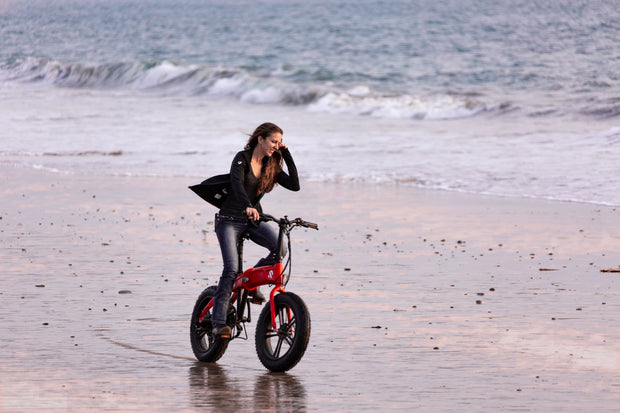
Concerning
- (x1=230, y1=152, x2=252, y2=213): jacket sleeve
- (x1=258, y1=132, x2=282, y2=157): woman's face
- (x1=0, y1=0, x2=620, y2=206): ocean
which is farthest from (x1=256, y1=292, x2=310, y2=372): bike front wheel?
(x1=0, y1=0, x2=620, y2=206): ocean

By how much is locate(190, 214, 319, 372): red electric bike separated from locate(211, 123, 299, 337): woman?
0.28ft

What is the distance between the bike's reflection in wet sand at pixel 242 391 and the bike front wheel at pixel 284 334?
0.33ft

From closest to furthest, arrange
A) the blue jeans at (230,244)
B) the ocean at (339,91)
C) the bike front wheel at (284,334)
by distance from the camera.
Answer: the bike front wheel at (284,334) → the blue jeans at (230,244) → the ocean at (339,91)

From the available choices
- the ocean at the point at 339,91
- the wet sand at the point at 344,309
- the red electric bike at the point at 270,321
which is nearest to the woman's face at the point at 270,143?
the red electric bike at the point at 270,321

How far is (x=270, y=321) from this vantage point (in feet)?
26.0

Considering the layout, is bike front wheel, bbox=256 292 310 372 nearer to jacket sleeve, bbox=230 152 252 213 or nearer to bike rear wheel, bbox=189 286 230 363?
bike rear wheel, bbox=189 286 230 363

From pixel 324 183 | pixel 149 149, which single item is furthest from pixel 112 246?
pixel 149 149

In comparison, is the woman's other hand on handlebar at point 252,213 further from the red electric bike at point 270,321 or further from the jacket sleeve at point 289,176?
the jacket sleeve at point 289,176

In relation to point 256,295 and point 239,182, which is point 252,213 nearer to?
point 239,182

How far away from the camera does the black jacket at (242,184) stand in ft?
25.3

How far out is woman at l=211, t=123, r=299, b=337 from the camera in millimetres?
7833

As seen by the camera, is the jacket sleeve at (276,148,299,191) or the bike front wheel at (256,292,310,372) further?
the jacket sleeve at (276,148,299,191)

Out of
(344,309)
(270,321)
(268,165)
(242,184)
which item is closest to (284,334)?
(270,321)

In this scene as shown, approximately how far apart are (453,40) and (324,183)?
5556 centimetres
